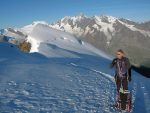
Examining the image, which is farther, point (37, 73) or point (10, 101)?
point (37, 73)

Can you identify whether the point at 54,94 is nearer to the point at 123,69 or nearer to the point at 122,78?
the point at 122,78

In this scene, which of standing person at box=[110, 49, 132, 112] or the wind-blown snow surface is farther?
standing person at box=[110, 49, 132, 112]

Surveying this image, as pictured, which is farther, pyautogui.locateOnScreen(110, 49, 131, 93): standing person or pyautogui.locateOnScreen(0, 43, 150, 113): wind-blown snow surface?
pyautogui.locateOnScreen(110, 49, 131, 93): standing person

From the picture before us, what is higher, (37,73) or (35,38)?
(35,38)

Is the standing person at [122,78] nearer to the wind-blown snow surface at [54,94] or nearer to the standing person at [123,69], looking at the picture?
the standing person at [123,69]

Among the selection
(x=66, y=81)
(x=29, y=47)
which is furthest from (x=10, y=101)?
(x=29, y=47)

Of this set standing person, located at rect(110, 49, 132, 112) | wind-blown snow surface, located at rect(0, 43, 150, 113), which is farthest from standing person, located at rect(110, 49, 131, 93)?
wind-blown snow surface, located at rect(0, 43, 150, 113)

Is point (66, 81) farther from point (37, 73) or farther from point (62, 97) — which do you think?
point (62, 97)

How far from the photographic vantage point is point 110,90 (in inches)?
760

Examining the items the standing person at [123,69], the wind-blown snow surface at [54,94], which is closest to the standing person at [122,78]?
the standing person at [123,69]

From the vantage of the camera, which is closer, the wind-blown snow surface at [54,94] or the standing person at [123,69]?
the wind-blown snow surface at [54,94]

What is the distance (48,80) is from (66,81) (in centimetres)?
129

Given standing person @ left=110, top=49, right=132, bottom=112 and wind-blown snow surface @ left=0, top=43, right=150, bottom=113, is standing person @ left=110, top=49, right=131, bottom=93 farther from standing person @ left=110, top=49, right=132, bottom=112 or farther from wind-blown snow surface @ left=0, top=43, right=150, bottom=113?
wind-blown snow surface @ left=0, top=43, right=150, bottom=113

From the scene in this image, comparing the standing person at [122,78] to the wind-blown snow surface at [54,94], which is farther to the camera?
the standing person at [122,78]
